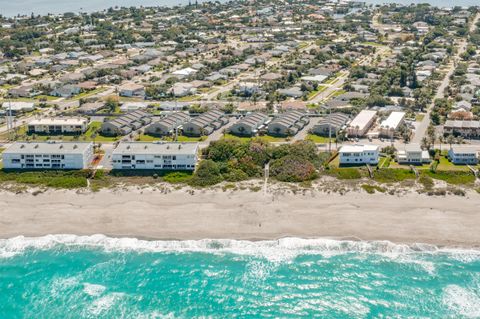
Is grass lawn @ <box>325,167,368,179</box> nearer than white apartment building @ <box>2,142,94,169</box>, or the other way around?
grass lawn @ <box>325,167,368,179</box>

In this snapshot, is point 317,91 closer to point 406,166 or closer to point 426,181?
point 406,166

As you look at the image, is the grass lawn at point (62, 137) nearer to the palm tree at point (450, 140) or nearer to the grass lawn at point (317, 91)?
the grass lawn at point (317, 91)

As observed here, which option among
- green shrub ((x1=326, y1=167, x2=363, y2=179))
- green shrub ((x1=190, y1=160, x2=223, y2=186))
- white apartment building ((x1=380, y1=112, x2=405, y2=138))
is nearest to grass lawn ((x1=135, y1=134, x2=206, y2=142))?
green shrub ((x1=190, y1=160, x2=223, y2=186))

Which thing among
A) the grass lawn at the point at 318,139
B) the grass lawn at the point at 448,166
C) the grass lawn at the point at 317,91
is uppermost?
the grass lawn at the point at 317,91

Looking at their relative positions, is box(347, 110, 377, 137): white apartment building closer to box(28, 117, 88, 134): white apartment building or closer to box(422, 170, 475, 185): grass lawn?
box(422, 170, 475, 185): grass lawn

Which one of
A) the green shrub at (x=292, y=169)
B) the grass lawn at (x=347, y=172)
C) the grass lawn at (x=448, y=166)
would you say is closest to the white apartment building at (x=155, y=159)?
the green shrub at (x=292, y=169)

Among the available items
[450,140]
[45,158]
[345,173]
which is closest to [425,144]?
[450,140]

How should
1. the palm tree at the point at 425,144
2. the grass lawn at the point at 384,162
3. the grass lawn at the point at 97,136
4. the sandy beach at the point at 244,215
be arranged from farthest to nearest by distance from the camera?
the grass lawn at the point at 97,136 → the palm tree at the point at 425,144 → the grass lawn at the point at 384,162 → the sandy beach at the point at 244,215
